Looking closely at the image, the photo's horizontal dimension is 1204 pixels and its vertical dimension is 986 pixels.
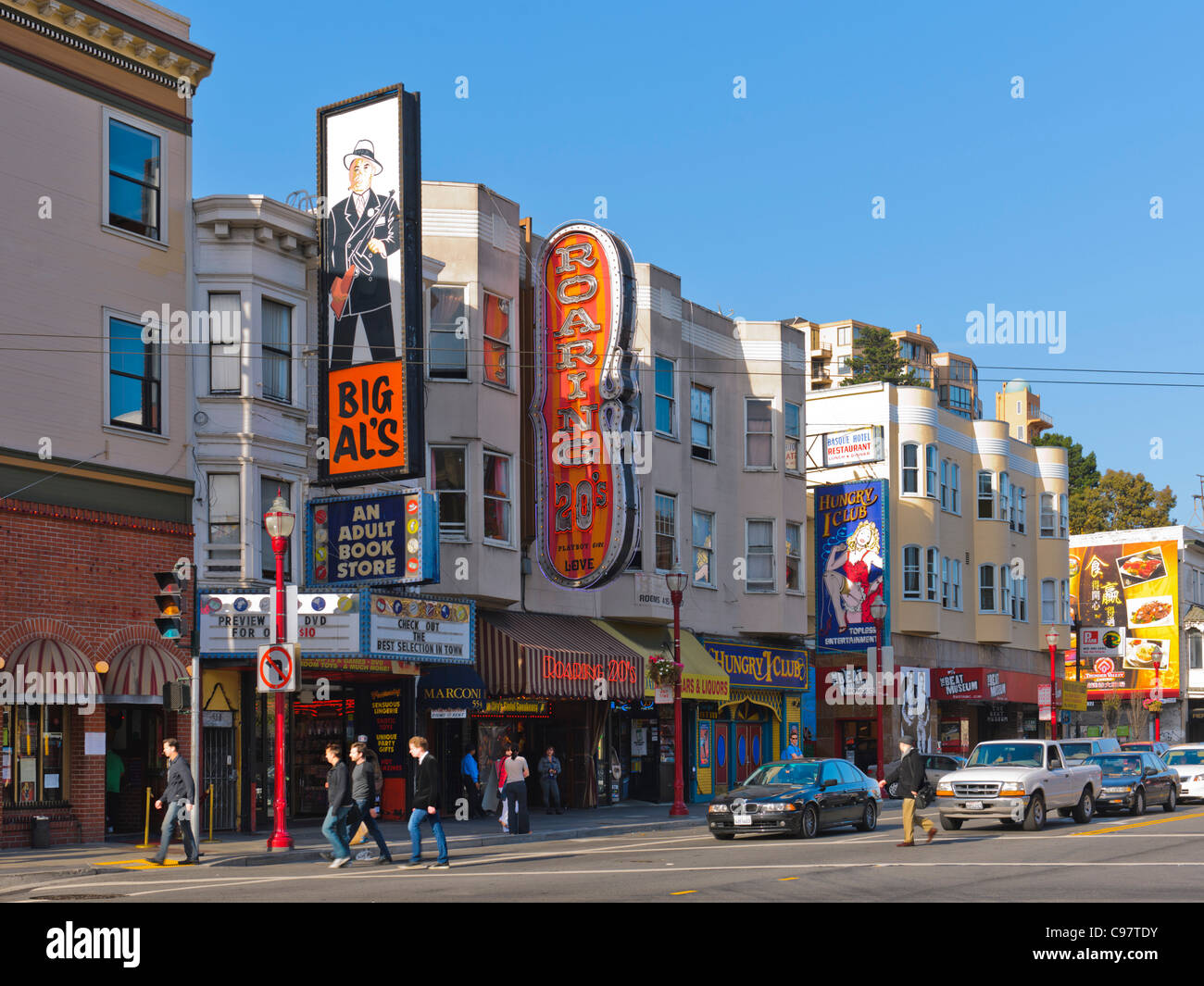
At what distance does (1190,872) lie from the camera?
18516 mm

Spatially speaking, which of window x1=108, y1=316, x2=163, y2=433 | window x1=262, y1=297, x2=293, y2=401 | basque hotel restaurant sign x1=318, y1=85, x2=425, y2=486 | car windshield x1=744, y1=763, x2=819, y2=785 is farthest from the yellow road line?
window x1=108, y1=316, x2=163, y2=433

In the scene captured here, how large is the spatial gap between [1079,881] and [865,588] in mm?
29063

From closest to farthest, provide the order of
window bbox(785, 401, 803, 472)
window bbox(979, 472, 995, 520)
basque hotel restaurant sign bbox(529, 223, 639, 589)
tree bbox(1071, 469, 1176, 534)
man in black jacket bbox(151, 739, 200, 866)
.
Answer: man in black jacket bbox(151, 739, 200, 866), basque hotel restaurant sign bbox(529, 223, 639, 589), window bbox(785, 401, 803, 472), window bbox(979, 472, 995, 520), tree bbox(1071, 469, 1176, 534)

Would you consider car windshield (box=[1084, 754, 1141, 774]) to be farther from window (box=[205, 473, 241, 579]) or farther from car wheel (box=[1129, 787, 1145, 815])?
window (box=[205, 473, 241, 579])

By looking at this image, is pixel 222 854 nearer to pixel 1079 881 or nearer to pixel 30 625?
pixel 30 625

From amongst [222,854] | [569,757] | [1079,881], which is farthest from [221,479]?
[1079,881]

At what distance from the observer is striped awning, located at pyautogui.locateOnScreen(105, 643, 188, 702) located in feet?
85.0

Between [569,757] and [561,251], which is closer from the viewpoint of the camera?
[561,251]

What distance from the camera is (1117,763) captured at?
33.7 meters

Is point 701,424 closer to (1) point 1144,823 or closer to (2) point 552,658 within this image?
(2) point 552,658

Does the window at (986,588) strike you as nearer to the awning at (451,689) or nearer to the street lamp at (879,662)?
the street lamp at (879,662)

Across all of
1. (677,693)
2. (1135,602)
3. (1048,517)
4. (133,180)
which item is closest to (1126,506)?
(1135,602)

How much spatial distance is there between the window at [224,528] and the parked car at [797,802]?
9860 mm

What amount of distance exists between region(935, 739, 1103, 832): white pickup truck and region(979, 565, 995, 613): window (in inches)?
1121
